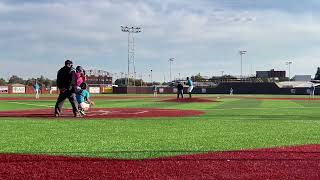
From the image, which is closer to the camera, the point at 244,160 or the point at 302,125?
the point at 244,160

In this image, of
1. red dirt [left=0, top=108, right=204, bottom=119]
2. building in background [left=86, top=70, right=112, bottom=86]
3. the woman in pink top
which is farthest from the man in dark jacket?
building in background [left=86, top=70, right=112, bottom=86]

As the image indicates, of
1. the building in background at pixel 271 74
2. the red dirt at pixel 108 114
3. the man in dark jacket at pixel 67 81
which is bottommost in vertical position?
the red dirt at pixel 108 114

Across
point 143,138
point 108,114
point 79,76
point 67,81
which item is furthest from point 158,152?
point 108,114

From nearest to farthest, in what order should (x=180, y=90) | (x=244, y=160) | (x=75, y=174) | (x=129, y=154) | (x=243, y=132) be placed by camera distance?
(x=75, y=174)
(x=244, y=160)
(x=129, y=154)
(x=243, y=132)
(x=180, y=90)

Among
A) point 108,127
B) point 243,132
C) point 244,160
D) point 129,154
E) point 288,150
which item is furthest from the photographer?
point 108,127

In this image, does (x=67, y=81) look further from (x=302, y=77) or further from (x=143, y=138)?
(x=302, y=77)

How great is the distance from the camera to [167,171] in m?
6.78

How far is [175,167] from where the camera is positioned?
7.07m

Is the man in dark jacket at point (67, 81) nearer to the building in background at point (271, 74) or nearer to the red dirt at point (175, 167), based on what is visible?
the red dirt at point (175, 167)

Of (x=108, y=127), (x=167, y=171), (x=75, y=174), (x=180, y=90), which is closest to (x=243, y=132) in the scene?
(x=108, y=127)

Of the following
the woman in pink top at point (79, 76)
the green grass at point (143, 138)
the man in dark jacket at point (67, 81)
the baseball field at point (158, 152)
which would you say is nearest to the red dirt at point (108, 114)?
the man in dark jacket at point (67, 81)

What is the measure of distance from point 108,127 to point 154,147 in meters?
4.33

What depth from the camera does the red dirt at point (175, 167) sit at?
6.50 metres

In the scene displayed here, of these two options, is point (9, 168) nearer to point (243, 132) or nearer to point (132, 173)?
point (132, 173)
